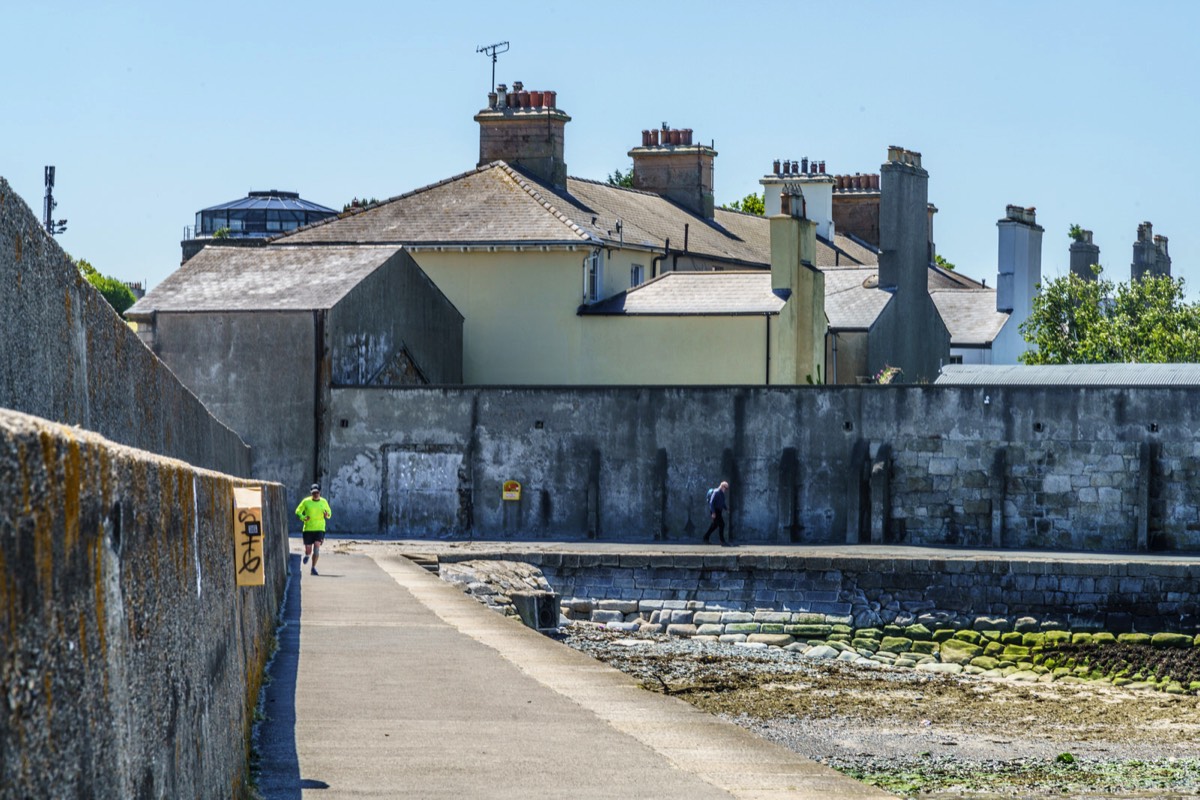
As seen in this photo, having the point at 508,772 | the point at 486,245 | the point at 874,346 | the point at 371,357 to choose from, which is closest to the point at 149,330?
the point at 371,357

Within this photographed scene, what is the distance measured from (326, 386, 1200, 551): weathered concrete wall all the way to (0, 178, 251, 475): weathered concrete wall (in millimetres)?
24816

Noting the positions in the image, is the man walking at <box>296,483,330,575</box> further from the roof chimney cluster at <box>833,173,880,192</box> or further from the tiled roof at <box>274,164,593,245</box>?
the roof chimney cluster at <box>833,173,880,192</box>

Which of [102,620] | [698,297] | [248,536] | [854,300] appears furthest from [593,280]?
[102,620]

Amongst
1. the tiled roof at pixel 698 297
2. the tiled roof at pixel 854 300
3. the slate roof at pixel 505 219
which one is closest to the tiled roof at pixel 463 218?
the slate roof at pixel 505 219

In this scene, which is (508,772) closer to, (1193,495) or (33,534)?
(33,534)

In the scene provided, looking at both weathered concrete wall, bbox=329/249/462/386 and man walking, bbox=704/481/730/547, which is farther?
weathered concrete wall, bbox=329/249/462/386

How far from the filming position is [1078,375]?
37062 mm

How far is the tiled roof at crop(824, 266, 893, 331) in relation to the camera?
157 ft

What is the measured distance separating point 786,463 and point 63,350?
28.4 metres

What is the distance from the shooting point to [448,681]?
39.9ft

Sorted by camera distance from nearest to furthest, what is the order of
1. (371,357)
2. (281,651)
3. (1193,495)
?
1. (281,651)
2. (1193,495)
3. (371,357)

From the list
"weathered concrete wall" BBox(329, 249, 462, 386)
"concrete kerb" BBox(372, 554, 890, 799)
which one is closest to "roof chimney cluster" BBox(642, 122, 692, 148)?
"weathered concrete wall" BBox(329, 249, 462, 386)

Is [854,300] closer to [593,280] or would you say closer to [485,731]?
[593,280]

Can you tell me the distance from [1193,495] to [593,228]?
17779 mm
